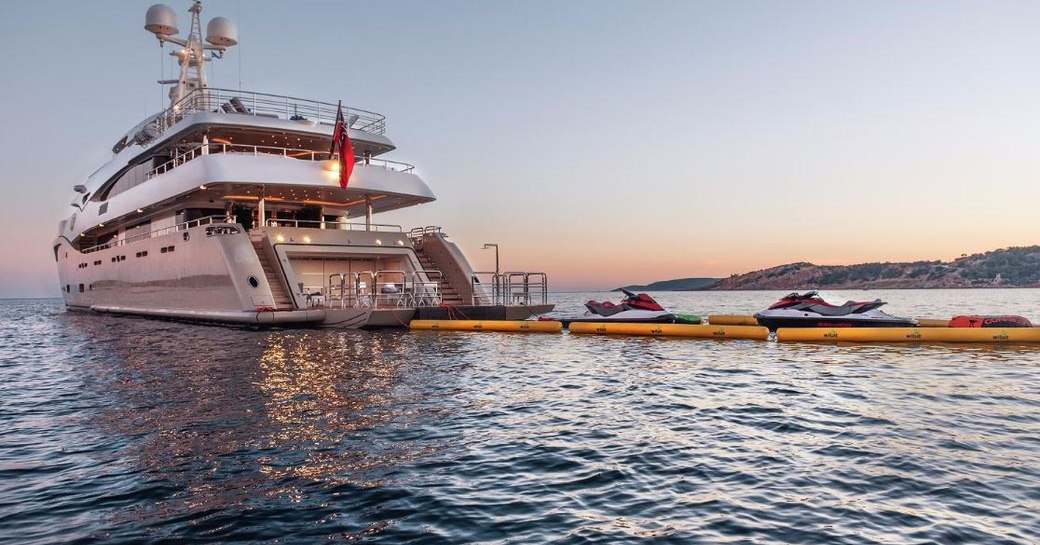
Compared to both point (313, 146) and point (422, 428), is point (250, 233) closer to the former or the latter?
point (313, 146)

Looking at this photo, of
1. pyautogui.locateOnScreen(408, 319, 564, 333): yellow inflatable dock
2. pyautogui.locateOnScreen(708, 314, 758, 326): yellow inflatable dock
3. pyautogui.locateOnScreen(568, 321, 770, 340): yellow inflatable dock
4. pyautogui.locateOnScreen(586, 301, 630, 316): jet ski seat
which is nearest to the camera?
pyautogui.locateOnScreen(568, 321, 770, 340): yellow inflatable dock

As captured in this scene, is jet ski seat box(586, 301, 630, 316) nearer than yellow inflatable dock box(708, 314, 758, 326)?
No

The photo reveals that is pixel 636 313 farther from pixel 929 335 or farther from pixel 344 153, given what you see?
pixel 344 153

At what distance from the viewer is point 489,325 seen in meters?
21.6

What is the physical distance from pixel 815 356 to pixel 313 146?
75.6 feet

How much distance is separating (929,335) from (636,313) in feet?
27.2

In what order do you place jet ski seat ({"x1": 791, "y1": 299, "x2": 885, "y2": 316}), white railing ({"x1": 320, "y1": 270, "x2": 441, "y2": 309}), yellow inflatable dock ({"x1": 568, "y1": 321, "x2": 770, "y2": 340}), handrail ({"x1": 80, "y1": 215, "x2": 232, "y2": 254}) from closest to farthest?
yellow inflatable dock ({"x1": 568, "y1": 321, "x2": 770, "y2": 340})
jet ski seat ({"x1": 791, "y1": 299, "x2": 885, "y2": 316})
white railing ({"x1": 320, "y1": 270, "x2": 441, "y2": 309})
handrail ({"x1": 80, "y1": 215, "x2": 232, "y2": 254})

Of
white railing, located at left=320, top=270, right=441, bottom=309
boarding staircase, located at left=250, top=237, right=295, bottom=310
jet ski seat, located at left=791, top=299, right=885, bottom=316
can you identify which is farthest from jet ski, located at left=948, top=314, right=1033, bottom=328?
boarding staircase, located at left=250, top=237, right=295, bottom=310

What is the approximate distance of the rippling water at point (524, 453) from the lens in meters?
4.98

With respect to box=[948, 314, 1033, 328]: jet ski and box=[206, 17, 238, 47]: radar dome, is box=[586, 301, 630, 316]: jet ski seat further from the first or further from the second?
box=[206, 17, 238, 47]: radar dome

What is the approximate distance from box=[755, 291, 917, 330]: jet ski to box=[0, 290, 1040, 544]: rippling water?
18.5 ft

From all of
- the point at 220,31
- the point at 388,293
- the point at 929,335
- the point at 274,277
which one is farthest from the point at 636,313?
the point at 220,31

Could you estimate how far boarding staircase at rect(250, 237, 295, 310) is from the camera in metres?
22.5

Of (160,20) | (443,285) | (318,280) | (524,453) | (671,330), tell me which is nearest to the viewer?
(524,453)
